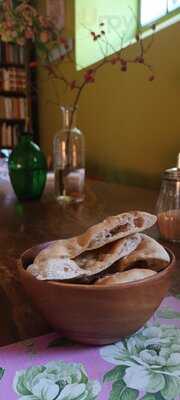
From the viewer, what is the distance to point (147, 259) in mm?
539

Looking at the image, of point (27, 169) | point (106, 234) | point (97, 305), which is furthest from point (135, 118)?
point (97, 305)

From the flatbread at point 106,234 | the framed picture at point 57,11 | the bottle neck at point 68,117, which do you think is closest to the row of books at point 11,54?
the framed picture at point 57,11

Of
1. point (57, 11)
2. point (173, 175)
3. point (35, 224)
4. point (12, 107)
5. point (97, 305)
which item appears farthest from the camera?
point (12, 107)

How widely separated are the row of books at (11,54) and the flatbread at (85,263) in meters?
3.22

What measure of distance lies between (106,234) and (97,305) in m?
0.12

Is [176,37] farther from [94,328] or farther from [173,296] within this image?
[94,328]

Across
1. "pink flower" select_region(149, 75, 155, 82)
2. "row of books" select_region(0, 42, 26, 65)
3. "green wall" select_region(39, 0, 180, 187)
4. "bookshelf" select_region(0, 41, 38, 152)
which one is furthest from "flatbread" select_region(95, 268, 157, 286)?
"row of books" select_region(0, 42, 26, 65)

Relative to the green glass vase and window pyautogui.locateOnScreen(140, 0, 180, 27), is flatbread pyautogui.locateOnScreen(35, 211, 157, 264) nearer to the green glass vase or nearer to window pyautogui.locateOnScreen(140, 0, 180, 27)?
the green glass vase

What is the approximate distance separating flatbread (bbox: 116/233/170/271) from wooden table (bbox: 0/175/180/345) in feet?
0.48

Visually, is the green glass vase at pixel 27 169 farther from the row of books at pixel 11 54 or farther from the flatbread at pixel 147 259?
the row of books at pixel 11 54

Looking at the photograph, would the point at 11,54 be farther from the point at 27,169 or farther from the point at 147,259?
the point at 147,259

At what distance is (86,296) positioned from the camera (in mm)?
463

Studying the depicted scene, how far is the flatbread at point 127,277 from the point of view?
18.9 inches

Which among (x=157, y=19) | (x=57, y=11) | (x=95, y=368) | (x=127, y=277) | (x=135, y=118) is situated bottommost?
(x=95, y=368)
